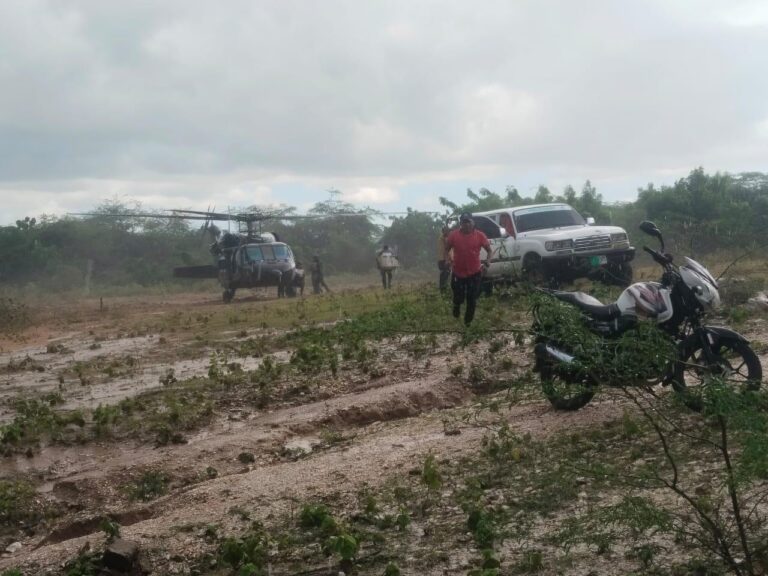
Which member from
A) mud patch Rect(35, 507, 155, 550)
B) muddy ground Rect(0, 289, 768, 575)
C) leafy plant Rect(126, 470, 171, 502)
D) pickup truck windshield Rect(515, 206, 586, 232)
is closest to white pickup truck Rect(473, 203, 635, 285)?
pickup truck windshield Rect(515, 206, 586, 232)

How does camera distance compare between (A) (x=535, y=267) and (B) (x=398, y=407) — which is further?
(A) (x=535, y=267)

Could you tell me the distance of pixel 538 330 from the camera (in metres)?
5.21

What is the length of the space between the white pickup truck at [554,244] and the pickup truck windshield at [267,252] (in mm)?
12792

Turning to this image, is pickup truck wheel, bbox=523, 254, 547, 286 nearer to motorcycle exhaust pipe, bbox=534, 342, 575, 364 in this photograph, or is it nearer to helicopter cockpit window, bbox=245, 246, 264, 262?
motorcycle exhaust pipe, bbox=534, 342, 575, 364

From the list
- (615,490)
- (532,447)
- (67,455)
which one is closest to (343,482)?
(532,447)

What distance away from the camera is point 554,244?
17328 millimetres

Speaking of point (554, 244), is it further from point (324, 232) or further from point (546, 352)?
point (324, 232)

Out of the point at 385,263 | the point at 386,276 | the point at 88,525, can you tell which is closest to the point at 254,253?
the point at 386,276

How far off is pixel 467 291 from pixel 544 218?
247 inches

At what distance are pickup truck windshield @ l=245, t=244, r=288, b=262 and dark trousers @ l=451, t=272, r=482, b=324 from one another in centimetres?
1797

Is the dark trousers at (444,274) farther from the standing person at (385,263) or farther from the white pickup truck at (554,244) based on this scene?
the standing person at (385,263)

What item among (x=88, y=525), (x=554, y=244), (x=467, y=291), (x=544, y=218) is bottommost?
(x=88, y=525)

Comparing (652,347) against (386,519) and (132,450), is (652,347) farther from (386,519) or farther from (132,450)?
(132,450)

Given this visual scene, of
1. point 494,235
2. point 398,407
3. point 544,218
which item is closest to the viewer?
point 398,407
